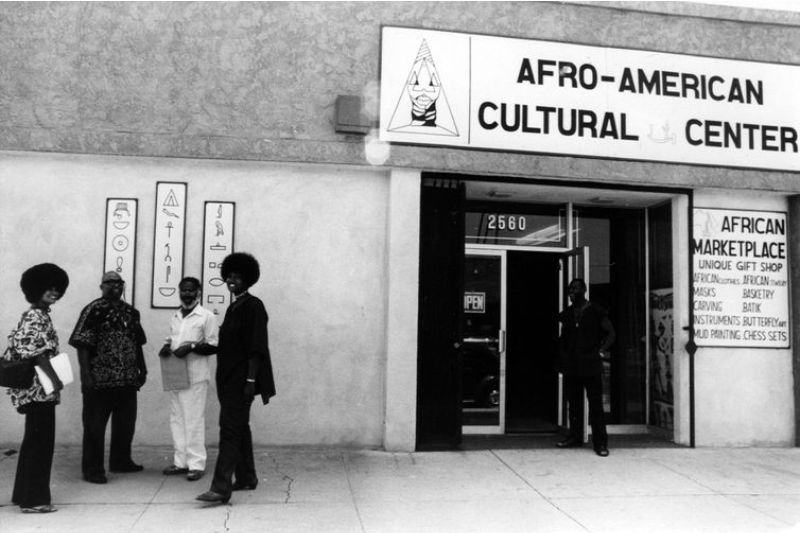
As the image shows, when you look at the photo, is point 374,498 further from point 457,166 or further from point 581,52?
point 581,52

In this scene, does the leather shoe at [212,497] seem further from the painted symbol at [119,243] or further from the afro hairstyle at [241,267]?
the painted symbol at [119,243]

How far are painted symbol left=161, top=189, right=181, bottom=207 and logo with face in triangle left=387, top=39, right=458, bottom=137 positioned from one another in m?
2.36

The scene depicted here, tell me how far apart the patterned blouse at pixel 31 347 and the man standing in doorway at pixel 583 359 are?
5.09 metres

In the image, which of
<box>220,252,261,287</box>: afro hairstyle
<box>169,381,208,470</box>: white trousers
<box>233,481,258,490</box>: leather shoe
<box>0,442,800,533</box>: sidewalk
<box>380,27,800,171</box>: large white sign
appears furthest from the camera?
<box>380,27,800,171</box>: large white sign

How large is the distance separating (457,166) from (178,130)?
2.96m

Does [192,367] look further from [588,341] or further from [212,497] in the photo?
[588,341]

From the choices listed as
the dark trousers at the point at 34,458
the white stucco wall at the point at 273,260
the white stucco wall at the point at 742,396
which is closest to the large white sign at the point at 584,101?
the white stucco wall at the point at 742,396

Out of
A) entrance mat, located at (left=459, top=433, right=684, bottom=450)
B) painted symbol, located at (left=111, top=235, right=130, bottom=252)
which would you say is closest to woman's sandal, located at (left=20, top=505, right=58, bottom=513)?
painted symbol, located at (left=111, top=235, right=130, bottom=252)

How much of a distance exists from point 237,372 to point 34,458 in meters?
1.55

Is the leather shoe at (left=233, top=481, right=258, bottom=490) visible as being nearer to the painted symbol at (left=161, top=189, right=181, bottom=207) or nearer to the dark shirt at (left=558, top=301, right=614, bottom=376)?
the painted symbol at (left=161, top=189, right=181, bottom=207)

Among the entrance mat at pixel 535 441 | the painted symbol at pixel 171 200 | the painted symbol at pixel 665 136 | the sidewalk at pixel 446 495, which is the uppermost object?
the painted symbol at pixel 665 136

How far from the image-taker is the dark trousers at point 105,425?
5.89 meters

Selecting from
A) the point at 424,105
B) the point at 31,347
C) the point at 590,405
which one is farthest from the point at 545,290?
the point at 31,347

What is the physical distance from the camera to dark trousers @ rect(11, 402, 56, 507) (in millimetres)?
5020
